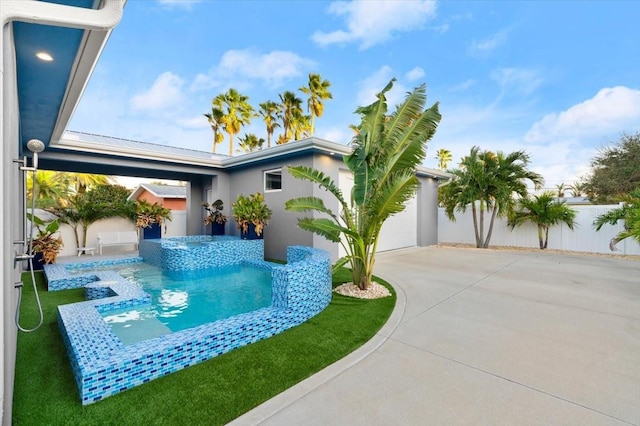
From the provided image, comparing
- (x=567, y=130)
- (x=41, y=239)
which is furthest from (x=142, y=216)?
(x=567, y=130)

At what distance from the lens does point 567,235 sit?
12.9 meters

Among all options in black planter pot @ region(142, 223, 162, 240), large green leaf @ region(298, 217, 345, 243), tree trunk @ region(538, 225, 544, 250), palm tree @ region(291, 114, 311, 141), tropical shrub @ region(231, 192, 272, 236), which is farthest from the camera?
palm tree @ region(291, 114, 311, 141)

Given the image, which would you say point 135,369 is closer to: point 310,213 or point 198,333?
point 198,333

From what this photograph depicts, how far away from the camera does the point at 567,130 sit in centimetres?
1762

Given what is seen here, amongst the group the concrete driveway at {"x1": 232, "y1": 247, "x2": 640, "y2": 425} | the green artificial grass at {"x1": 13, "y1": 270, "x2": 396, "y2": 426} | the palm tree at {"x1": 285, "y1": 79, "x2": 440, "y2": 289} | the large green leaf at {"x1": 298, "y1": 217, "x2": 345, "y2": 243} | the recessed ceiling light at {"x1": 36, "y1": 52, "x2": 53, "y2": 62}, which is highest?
the recessed ceiling light at {"x1": 36, "y1": 52, "x2": 53, "y2": 62}

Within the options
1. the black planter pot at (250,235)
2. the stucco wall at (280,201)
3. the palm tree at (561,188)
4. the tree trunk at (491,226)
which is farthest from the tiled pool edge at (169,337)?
the palm tree at (561,188)

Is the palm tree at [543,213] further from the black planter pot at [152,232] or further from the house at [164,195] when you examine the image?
the house at [164,195]

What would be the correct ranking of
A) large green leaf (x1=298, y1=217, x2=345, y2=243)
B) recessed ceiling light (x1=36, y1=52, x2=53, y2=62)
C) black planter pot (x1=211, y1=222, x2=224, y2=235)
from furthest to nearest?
black planter pot (x1=211, y1=222, x2=224, y2=235) < large green leaf (x1=298, y1=217, x2=345, y2=243) < recessed ceiling light (x1=36, y1=52, x2=53, y2=62)

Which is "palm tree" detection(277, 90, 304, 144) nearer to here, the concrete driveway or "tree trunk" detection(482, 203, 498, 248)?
"tree trunk" detection(482, 203, 498, 248)

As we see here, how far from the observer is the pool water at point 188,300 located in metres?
5.02

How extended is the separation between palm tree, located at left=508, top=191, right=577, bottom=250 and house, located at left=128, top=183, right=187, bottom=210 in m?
21.5

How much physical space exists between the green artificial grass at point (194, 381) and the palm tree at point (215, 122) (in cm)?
2507

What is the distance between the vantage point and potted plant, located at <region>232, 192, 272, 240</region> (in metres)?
10.3

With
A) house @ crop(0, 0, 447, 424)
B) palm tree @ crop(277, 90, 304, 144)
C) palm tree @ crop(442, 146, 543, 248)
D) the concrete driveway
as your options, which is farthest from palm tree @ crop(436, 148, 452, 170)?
the concrete driveway
